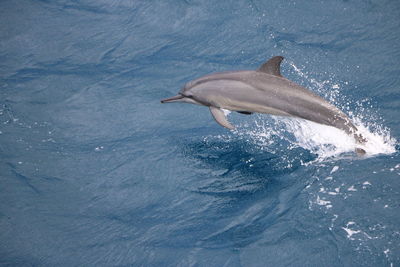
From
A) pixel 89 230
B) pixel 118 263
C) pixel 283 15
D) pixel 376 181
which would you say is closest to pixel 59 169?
pixel 89 230

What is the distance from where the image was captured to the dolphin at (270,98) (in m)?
5.97

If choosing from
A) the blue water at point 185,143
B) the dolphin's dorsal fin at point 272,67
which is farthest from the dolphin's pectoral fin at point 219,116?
the dolphin's dorsal fin at point 272,67

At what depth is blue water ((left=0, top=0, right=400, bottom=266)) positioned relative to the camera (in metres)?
5.61

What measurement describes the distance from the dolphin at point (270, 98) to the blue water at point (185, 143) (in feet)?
1.62

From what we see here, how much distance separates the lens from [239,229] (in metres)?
5.70

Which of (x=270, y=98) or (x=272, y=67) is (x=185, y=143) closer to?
(x=270, y=98)

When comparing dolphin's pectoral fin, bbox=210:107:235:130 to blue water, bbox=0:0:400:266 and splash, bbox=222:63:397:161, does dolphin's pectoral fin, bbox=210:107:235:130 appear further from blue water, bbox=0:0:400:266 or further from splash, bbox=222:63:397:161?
splash, bbox=222:63:397:161

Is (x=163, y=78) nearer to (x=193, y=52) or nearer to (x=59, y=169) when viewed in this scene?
(x=193, y=52)

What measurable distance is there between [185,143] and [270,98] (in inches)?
76.4

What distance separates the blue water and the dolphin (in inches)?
19.4

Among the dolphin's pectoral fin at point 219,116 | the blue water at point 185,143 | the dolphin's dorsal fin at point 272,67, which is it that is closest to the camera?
the blue water at point 185,143

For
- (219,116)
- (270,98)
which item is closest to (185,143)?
(219,116)

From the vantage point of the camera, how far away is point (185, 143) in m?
7.38

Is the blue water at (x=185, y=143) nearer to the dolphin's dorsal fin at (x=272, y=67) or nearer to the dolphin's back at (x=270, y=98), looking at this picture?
the dolphin's back at (x=270, y=98)
